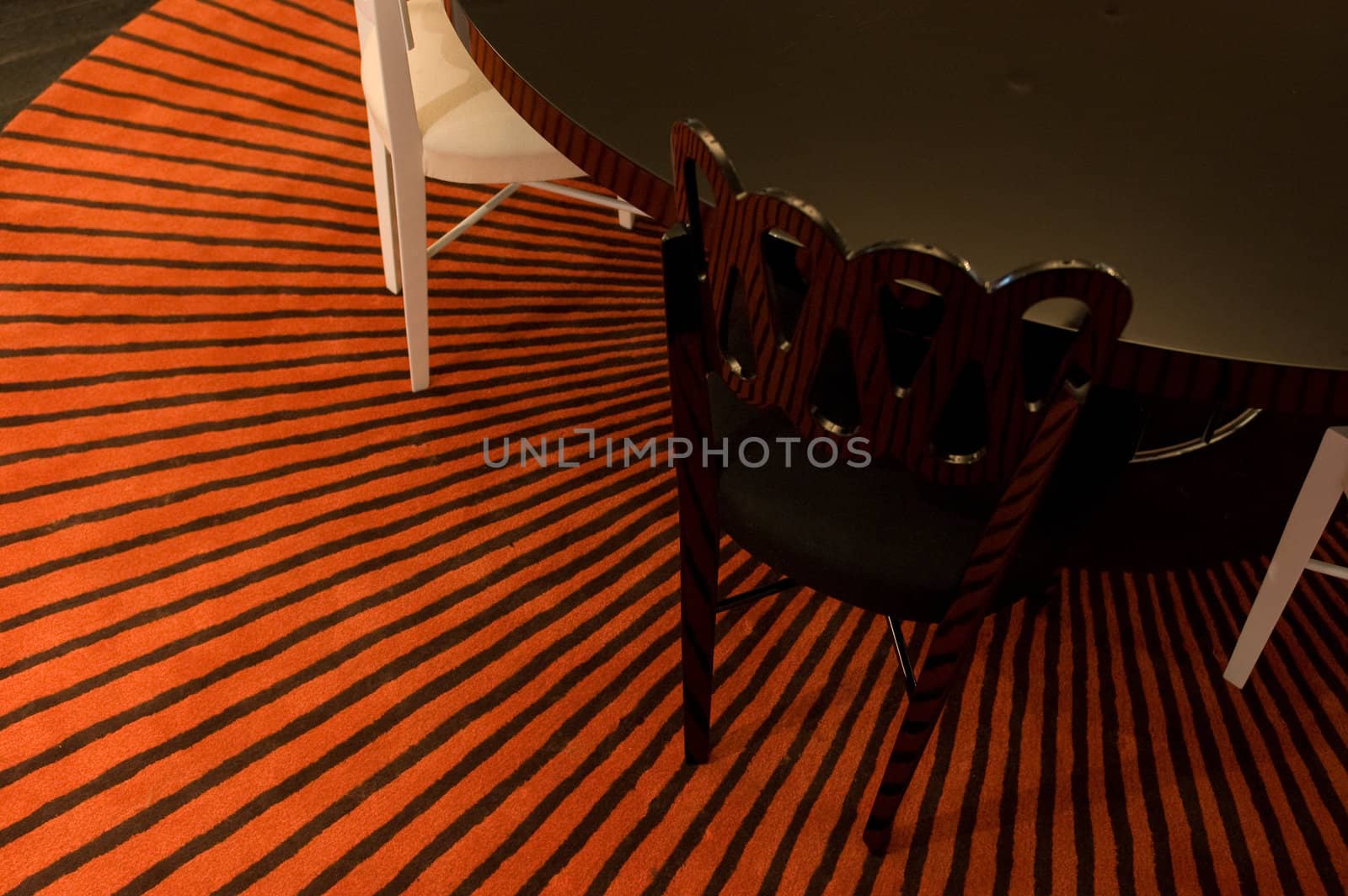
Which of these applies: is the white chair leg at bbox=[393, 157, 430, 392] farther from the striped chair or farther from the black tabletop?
the striped chair

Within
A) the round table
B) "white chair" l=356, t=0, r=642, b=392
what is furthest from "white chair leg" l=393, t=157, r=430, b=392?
the round table

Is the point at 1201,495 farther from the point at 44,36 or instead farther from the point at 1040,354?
the point at 44,36

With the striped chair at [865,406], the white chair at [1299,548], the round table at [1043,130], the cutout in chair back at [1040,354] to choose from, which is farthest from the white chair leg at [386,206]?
the white chair at [1299,548]

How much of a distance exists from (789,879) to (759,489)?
577mm

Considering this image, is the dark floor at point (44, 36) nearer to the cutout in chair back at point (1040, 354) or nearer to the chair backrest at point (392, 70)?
the chair backrest at point (392, 70)

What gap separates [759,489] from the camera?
1.19m

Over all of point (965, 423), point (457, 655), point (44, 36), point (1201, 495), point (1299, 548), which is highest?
point (44, 36)

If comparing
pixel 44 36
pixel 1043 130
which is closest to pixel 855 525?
pixel 1043 130

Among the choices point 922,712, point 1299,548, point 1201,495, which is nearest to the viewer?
point 922,712

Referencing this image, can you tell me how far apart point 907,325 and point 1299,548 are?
87 centimetres

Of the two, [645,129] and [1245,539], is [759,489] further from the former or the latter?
[1245,539]

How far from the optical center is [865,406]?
0.92 metres

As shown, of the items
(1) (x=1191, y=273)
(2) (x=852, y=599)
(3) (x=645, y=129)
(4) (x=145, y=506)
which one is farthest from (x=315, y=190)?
(1) (x=1191, y=273)

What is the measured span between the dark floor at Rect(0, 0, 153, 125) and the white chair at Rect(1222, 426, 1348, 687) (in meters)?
2.68
